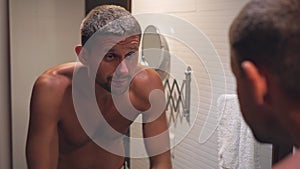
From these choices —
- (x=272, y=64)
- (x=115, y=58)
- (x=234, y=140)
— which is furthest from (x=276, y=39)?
(x=234, y=140)

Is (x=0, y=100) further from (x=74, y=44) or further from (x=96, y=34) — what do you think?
(x=96, y=34)

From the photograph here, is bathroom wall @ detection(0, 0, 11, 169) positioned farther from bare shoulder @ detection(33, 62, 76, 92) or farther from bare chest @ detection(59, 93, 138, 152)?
bare chest @ detection(59, 93, 138, 152)

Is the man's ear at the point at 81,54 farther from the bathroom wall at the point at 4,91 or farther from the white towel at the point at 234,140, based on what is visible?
the white towel at the point at 234,140

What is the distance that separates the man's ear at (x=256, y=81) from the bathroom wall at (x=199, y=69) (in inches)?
28.4

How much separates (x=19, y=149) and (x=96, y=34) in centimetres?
49

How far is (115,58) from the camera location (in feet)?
3.42

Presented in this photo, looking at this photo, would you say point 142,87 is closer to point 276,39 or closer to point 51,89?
point 51,89

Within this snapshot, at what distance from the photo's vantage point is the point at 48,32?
1240 mm

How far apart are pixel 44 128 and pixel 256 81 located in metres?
0.79

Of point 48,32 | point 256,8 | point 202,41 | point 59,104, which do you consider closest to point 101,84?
point 59,104

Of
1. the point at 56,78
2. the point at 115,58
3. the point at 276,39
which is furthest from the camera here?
the point at 56,78

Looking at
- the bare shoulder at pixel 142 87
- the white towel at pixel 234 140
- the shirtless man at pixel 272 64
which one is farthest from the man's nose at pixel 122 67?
the shirtless man at pixel 272 64

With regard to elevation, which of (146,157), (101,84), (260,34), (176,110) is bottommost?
(146,157)

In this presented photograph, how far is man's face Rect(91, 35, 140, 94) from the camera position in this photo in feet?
3.38
